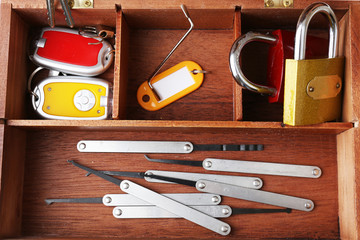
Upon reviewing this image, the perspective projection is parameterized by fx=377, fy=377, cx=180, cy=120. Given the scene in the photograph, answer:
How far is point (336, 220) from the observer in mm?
1014

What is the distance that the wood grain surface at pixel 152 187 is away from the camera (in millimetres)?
1016

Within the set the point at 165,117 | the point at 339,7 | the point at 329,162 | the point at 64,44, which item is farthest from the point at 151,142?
the point at 339,7

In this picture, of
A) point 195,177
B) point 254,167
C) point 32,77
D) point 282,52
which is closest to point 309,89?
point 282,52

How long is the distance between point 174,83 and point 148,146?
0.63 feet

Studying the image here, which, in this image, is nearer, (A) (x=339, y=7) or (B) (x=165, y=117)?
(A) (x=339, y=7)

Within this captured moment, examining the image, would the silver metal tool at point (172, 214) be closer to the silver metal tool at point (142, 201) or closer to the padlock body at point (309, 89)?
the silver metal tool at point (142, 201)

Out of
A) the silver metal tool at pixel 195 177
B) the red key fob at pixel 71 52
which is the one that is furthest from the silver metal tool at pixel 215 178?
the red key fob at pixel 71 52

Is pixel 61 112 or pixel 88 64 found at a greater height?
pixel 88 64

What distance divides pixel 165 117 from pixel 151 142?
8 cm

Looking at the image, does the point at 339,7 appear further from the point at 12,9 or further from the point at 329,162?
the point at 12,9

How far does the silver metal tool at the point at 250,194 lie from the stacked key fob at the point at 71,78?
0.85ft

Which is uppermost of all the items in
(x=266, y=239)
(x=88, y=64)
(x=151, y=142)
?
(x=88, y=64)

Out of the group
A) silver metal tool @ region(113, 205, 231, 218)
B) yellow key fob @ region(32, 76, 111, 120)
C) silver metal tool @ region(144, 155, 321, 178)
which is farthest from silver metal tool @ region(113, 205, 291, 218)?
yellow key fob @ region(32, 76, 111, 120)

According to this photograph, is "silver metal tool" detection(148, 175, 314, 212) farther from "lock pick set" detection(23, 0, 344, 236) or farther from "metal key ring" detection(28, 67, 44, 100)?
"metal key ring" detection(28, 67, 44, 100)
